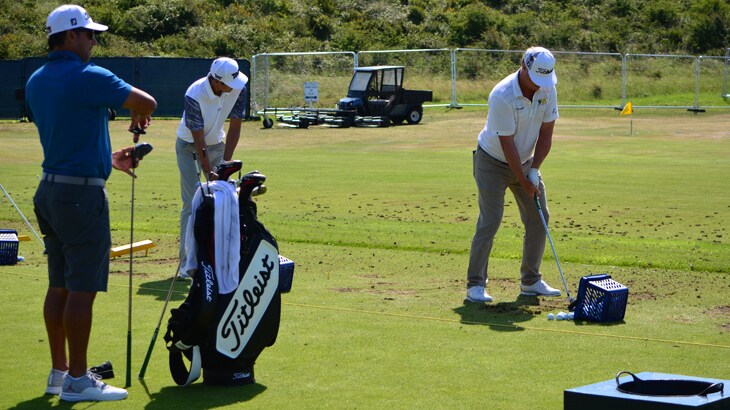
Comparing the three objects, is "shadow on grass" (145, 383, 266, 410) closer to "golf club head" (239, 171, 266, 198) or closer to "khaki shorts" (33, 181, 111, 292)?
"khaki shorts" (33, 181, 111, 292)

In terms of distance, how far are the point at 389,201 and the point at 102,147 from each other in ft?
36.9

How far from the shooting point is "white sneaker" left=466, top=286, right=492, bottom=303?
912 centimetres

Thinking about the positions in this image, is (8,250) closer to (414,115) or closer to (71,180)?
(71,180)

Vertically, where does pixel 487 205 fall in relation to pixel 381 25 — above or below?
below

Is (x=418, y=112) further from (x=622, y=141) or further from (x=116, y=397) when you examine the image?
(x=116, y=397)

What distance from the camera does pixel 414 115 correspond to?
39.2 metres

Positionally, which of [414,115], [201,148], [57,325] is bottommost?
[414,115]

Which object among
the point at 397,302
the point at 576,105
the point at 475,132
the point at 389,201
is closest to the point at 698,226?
the point at 389,201

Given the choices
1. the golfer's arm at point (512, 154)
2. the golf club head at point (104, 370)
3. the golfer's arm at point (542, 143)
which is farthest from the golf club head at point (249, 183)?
the golfer's arm at point (542, 143)

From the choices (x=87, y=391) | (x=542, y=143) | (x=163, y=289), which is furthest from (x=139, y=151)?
(x=542, y=143)

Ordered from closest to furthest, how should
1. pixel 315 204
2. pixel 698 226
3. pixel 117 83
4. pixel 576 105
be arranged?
1. pixel 117 83
2. pixel 698 226
3. pixel 315 204
4. pixel 576 105

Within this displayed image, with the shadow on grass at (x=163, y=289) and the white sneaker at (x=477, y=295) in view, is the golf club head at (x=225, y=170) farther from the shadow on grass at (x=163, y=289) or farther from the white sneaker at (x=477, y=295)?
the white sneaker at (x=477, y=295)

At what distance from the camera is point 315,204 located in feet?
55.4

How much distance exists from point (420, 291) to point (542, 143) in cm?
166
